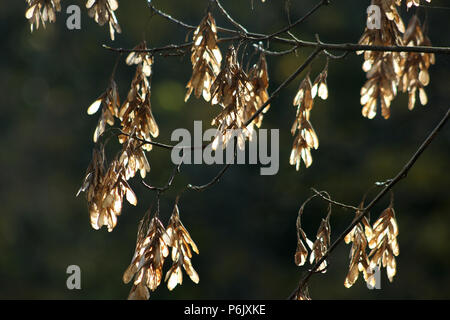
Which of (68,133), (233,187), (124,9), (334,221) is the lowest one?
(334,221)

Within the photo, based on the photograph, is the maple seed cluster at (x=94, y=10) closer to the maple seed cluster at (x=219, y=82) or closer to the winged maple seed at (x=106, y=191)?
the maple seed cluster at (x=219, y=82)

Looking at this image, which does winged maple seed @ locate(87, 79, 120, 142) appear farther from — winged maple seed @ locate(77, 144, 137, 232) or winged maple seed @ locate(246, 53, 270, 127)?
winged maple seed @ locate(246, 53, 270, 127)

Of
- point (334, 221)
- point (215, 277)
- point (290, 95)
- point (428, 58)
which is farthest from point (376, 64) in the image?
point (215, 277)

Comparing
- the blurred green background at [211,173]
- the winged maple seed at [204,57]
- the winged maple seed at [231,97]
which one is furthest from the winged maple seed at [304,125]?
the blurred green background at [211,173]

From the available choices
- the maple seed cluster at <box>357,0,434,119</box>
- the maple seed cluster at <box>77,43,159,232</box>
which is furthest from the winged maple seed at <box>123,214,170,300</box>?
the maple seed cluster at <box>357,0,434,119</box>

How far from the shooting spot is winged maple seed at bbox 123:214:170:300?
182 centimetres

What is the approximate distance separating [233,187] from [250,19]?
215cm

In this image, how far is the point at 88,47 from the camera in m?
9.41

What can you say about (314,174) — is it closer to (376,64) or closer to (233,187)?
(233,187)

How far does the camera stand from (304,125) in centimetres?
221

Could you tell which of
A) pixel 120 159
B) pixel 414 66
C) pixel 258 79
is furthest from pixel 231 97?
pixel 414 66

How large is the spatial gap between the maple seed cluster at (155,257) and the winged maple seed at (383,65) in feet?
2.22

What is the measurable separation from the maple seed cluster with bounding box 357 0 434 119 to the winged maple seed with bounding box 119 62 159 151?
0.67 meters

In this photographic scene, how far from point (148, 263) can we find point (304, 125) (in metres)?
0.72
